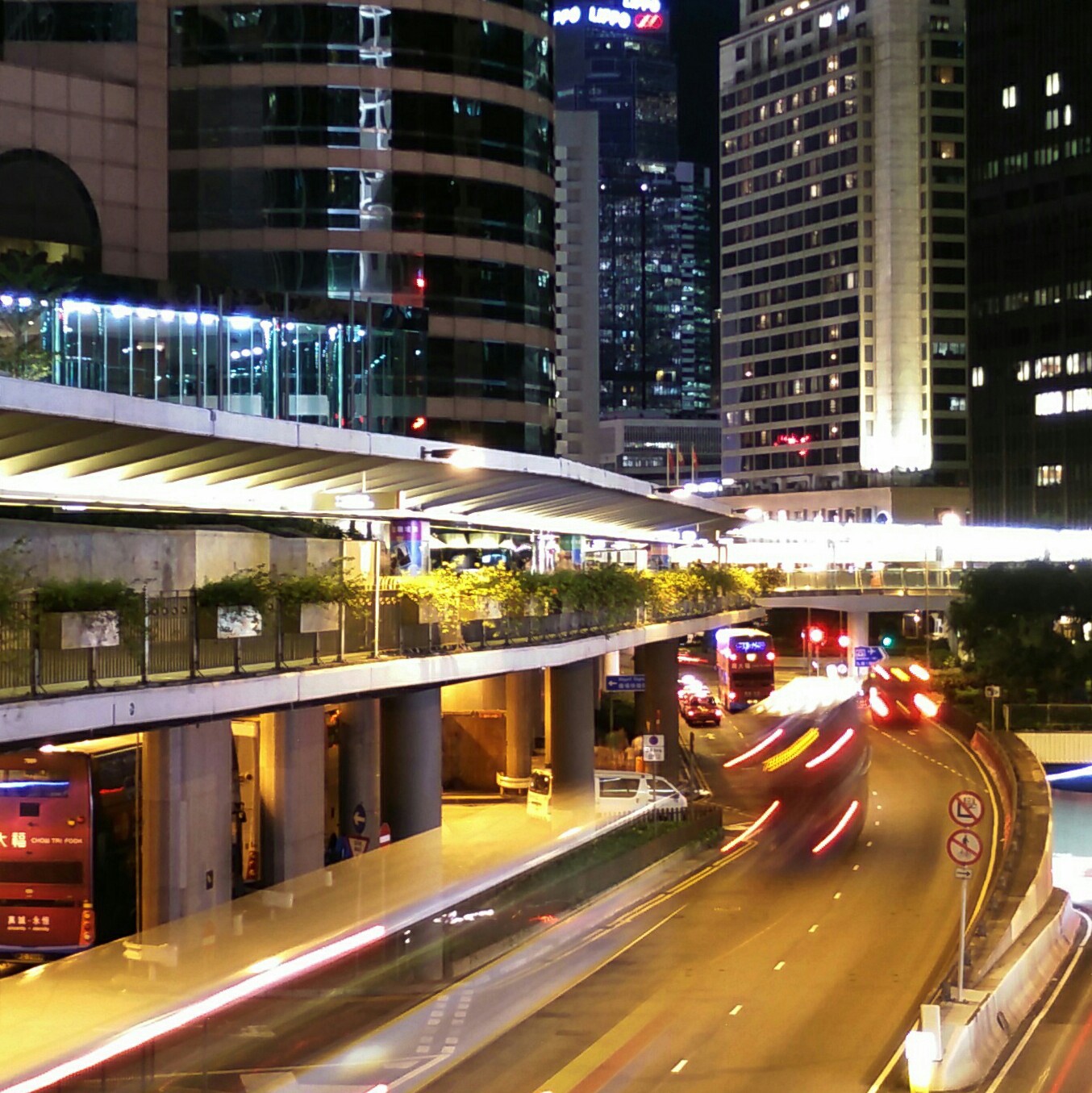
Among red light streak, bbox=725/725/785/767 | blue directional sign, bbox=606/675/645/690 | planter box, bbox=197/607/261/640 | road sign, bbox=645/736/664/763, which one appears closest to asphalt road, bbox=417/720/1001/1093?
road sign, bbox=645/736/664/763

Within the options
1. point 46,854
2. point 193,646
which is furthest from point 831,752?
point 193,646

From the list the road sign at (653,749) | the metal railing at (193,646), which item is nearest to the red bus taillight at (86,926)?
the metal railing at (193,646)

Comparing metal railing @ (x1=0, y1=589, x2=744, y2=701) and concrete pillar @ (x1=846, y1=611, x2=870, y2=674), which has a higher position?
metal railing @ (x1=0, y1=589, x2=744, y2=701)

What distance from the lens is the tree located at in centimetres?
8550

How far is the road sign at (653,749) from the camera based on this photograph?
1895 inches

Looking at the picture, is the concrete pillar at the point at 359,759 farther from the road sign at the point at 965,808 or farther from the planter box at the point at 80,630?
the planter box at the point at 80,630

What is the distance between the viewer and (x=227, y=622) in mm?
22797

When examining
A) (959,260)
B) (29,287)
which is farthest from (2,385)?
(959,260)

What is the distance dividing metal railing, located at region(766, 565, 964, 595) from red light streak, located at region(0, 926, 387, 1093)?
74434 mm

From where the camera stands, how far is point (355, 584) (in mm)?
27266

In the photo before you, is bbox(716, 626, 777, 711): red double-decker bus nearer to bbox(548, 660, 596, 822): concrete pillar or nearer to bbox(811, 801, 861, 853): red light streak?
bbox(811, 801, 861, 853): red light streak

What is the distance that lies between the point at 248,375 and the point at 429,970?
25790 millimetres

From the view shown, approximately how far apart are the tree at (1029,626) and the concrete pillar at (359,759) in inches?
2217

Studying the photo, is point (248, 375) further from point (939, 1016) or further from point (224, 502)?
point (939, 1016)
